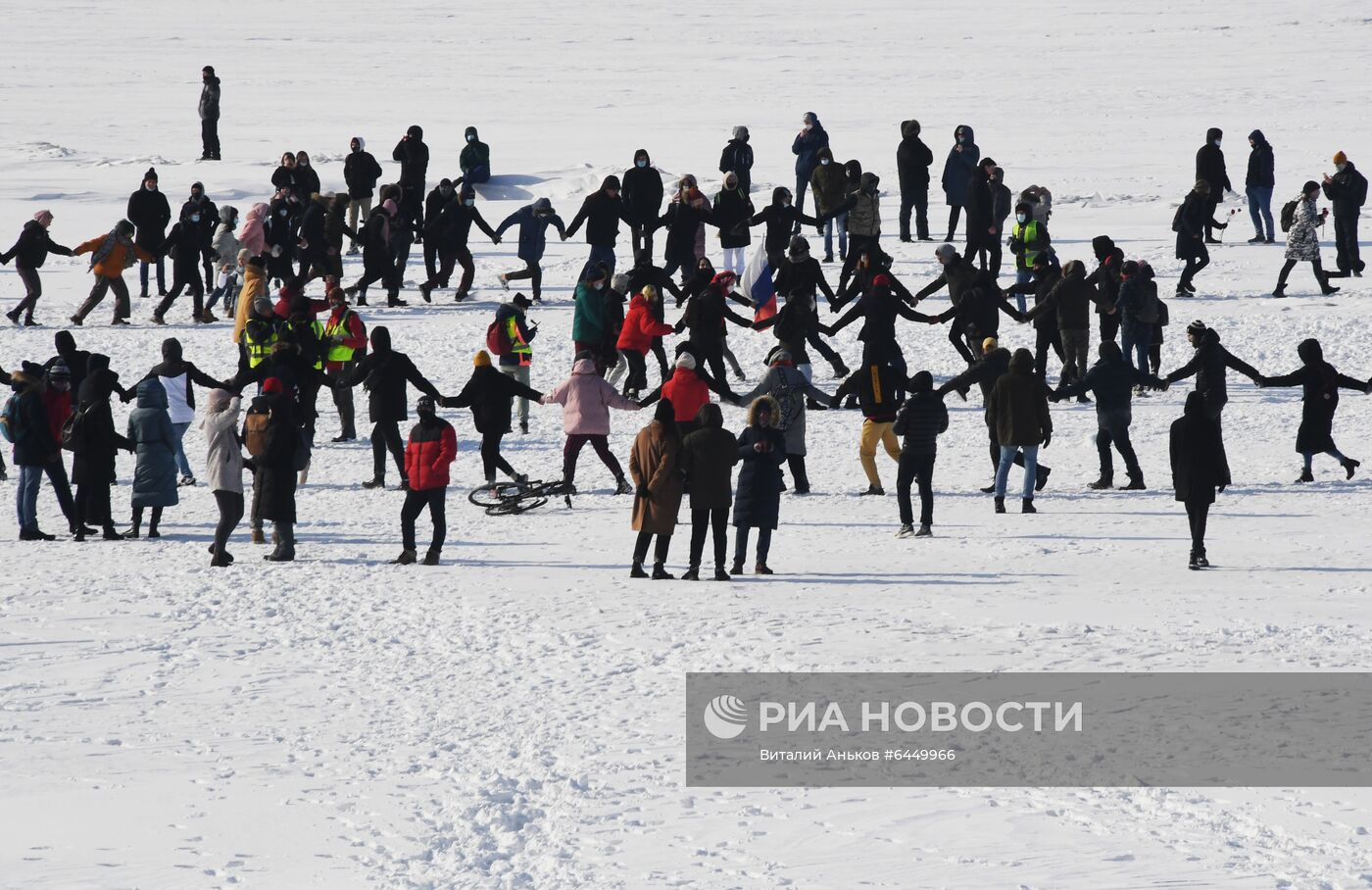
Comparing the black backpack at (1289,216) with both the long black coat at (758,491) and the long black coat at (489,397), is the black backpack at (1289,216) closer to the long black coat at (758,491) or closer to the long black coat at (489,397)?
the long black coat at (489,397)

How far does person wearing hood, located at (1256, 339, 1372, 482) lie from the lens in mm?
14555

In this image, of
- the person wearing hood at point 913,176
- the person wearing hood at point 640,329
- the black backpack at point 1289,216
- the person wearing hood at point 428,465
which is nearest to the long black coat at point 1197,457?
the person wearing hood at point 428,465

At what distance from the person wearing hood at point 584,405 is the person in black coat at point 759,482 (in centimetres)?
247

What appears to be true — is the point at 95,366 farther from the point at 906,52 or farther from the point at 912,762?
the point at 906,52

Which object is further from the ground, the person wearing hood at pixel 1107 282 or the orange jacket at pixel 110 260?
the orange jacket at pixel 110 260

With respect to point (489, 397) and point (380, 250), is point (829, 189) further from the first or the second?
point (489, 397)

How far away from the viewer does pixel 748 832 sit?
24.1ft

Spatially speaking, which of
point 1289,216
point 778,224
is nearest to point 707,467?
point 778,224

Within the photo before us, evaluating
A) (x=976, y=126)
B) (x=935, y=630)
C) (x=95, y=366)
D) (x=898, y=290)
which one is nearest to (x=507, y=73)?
(x=976, y=126)

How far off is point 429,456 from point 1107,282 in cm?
774

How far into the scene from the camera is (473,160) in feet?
90.9

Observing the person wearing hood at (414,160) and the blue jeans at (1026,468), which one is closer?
the blue jeans at (1026,468)

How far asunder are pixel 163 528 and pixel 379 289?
31.3 feet

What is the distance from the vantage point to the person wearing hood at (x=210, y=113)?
30.1 m
